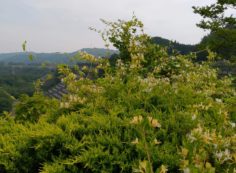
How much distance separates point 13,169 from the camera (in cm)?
323

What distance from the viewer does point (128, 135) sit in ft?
10.1

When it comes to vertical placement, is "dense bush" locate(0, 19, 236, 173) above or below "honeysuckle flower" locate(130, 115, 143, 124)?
below

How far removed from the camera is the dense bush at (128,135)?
2.79 meters

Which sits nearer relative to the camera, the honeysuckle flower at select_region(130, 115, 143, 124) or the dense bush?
the honeysuckle flower at select_region(130, 115, 143, 124)

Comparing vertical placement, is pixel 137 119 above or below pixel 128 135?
above

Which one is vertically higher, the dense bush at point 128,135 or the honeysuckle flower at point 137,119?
the honeysuckle flower at point 137,119

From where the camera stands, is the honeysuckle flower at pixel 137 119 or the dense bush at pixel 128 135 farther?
the dense bush at pixel 128 135

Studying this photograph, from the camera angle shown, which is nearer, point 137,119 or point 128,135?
point 137,119

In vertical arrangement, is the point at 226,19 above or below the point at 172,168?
above

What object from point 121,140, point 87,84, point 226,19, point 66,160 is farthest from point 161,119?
point 226,19

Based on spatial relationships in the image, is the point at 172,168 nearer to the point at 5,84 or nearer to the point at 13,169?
the point at 13,169

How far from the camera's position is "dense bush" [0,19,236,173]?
9.15 feet

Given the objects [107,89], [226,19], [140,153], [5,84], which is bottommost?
[5,84]

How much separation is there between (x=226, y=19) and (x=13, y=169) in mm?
22959
